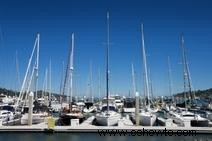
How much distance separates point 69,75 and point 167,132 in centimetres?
2223

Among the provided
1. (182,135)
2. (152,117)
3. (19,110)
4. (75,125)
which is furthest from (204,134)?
(19,110)

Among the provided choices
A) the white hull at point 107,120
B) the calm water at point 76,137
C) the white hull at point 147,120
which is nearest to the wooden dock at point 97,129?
the calm water at point 76,137

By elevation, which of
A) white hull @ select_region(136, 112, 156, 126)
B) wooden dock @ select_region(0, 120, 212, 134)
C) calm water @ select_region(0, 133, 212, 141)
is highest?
white hull @ select_region(136, 112, 156, 126)

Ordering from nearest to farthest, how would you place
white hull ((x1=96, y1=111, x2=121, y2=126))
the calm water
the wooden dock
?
the calm water → the wooden dock → white hull ((x1=96, y1=111, x2=121, y2=126))

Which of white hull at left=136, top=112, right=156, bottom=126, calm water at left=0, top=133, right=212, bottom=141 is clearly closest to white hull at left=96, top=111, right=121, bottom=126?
white hull at left=136, top=112, right=156, bottom=126

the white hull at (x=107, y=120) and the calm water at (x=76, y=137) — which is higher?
the white hull at (x=107, y=120)

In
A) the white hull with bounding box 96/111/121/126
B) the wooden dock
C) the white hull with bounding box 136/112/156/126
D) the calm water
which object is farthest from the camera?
the white hull with bounding box 136/112/156/126

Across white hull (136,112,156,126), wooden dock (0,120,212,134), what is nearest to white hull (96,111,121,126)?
wooden dock (0,120,212,134)

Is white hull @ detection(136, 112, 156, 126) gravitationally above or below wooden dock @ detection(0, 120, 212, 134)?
above

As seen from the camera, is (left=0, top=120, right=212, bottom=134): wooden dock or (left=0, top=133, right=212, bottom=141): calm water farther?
(left=0, top=120, right=212, bottom=134): wooden dock

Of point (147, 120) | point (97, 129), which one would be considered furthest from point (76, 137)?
point (147, 120)

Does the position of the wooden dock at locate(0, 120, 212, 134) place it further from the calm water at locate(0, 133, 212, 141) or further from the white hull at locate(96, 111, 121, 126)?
the white hull at locate(96, 111, 121, 126)

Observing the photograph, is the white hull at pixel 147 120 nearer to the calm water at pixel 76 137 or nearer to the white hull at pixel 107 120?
the white hull at pixel 107 120

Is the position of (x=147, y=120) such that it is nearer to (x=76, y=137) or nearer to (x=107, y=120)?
(x=107, y=120)
